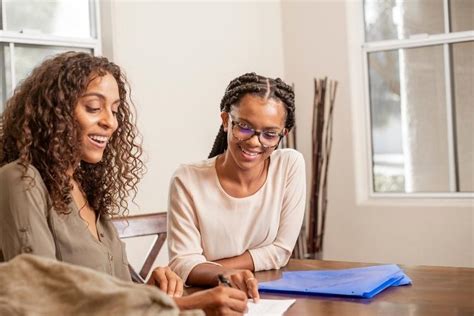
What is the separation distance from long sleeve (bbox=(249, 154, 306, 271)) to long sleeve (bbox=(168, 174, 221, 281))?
0.18m

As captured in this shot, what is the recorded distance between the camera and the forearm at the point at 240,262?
2.13 m

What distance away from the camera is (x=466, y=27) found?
12.5 feet

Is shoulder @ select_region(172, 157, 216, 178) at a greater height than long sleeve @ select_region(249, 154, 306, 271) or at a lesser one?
greater

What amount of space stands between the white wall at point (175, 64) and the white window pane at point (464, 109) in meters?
1.14

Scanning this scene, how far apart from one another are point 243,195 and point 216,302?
0.98 meters

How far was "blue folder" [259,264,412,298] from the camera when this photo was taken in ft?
5.76

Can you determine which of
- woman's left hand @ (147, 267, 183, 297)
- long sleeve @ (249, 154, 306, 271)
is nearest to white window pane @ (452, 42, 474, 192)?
long sleeve @ (249, 154, 306, 271)

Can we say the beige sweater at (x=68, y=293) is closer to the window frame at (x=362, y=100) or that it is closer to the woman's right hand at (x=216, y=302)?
the woman's right hand at (x=216, y=302)

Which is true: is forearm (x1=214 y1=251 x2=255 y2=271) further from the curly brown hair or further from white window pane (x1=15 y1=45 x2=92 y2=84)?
white window pane (x1=15 y1=45 x2=92 y2=84)

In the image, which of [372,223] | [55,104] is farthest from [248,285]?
[372,223]

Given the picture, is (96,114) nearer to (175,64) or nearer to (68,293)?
(68,293)

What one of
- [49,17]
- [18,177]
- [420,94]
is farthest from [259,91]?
[420,94]

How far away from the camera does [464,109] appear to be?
384 cm

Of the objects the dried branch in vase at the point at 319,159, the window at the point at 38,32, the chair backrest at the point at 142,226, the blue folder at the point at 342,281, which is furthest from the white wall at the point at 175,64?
the blue folder at the point at 342,281
